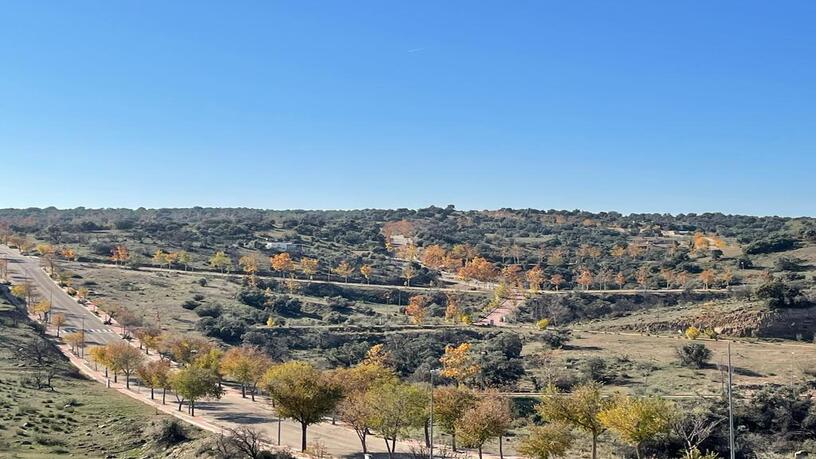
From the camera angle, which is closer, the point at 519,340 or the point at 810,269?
the point at 519,340

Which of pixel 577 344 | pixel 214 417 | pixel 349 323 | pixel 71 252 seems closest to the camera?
pixel 214 417

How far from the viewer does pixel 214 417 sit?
5156 centimetres

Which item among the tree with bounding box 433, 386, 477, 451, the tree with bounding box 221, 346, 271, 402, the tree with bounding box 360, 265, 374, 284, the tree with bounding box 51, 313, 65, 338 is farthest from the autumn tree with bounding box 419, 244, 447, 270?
the tree with bounding box 433, 386, 477, 451

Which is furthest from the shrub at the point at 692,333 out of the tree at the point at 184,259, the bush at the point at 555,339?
the tree at the point at 184,259

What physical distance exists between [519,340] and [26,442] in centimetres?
6048

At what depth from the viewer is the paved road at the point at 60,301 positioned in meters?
84.8

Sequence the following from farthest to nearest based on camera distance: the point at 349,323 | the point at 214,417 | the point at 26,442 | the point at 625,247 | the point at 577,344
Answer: the point at 625,247 < the point at 349,323 < the point at 577,344 < the point at 214,417 < the point at 26,442

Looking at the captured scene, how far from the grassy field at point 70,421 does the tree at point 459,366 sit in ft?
101

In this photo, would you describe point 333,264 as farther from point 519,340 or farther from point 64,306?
point 519,340

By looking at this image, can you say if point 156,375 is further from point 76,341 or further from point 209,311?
point 209,311

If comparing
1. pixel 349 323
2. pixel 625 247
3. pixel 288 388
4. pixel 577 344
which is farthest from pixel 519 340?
pixel 625 247

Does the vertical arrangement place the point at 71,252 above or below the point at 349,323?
above

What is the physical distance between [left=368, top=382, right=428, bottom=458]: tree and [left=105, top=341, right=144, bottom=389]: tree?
30.2 m

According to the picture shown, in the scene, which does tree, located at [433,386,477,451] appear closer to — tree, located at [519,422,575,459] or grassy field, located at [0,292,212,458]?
tree, located at [519,422,575,459]
